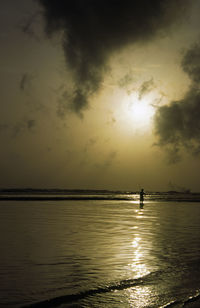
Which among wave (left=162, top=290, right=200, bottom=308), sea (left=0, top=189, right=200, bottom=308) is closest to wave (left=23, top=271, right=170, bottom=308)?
sea (left=0, top=189, right=200, bottom=308)

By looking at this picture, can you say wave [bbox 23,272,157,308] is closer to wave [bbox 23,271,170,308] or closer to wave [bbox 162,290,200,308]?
wave [bbox 23,271,170,308]

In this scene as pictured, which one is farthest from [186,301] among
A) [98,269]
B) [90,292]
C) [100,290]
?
[98,269]

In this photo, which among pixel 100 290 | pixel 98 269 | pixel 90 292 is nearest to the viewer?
pixel 90 292

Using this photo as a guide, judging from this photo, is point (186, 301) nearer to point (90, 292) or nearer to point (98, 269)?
point (90, 292)

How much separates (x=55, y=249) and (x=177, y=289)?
21.0 feet

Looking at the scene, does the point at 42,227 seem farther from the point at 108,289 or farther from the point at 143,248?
the point at 108,289

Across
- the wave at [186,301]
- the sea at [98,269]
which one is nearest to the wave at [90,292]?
the sea at [98,269]

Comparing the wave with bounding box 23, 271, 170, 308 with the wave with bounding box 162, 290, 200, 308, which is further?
the wave with bounding box 23, 271, 170, 308

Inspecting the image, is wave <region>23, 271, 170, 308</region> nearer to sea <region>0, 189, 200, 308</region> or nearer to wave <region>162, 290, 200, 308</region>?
sea <region>0, 189, 200, 308</region>

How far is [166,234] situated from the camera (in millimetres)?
19938

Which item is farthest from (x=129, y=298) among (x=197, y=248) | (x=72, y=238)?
(x=72, y=238)

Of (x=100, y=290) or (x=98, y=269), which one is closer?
(x=100, y=290)

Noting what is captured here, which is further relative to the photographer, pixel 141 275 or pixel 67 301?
pixel 141 275

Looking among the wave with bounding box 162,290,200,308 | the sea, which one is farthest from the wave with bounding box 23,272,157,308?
the wave with bounding box 162,290,200,308
